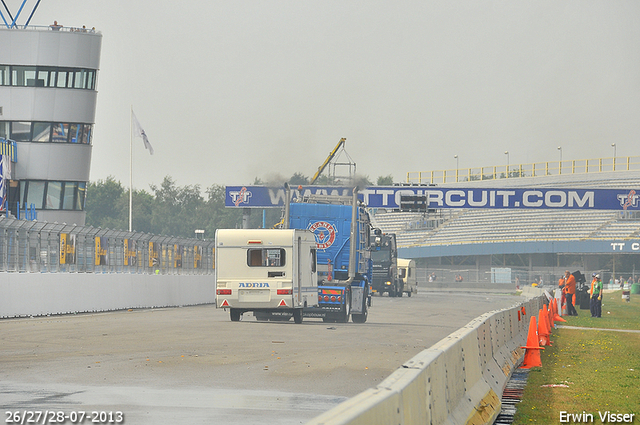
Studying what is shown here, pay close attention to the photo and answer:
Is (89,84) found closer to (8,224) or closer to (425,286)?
(8,224)

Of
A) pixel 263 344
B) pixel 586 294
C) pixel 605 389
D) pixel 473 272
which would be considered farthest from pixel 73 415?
pixel 473 272

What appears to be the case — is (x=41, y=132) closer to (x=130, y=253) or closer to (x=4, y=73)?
(x=4, y=73)

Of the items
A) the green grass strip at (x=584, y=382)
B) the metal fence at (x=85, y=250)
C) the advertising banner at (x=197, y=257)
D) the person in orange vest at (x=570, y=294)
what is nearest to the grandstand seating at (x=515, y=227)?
the person in orange vest at (x=570, y=294)

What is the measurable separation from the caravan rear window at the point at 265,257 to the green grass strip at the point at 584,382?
7.40m

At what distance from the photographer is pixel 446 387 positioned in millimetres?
7637

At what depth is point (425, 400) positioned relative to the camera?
6.43 m

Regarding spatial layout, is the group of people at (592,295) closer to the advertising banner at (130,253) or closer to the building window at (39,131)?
the advertising banner at (130,253)

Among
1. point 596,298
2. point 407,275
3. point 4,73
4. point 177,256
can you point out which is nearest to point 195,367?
point 596,298

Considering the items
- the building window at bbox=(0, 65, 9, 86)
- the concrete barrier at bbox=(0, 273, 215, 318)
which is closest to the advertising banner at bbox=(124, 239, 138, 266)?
the concrete barrier at bbox=(0, 273, 215, 318)

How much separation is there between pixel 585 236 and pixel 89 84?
178 feet

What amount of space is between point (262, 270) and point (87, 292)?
8789 mm

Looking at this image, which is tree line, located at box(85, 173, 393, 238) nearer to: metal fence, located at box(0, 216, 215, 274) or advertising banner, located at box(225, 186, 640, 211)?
advertising banner, located at box(225, 186, 640, 211)

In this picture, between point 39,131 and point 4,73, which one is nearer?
point 4,73

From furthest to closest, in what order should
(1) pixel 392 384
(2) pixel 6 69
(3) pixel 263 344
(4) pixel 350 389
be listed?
(2) pixel 6 69 → (3) pixel 263 344 → (4) pixel 350 389 → (1) pixel 392 384
